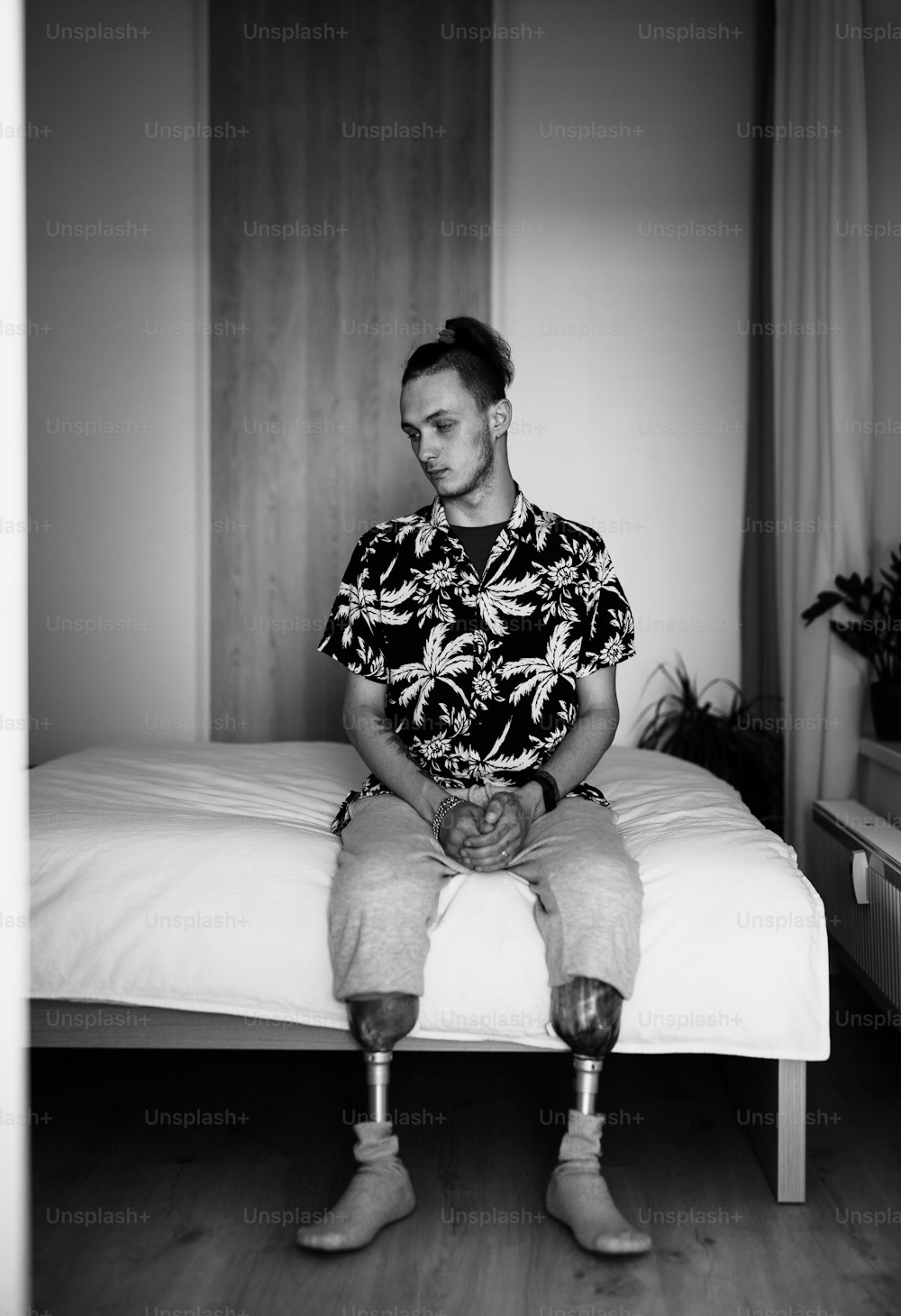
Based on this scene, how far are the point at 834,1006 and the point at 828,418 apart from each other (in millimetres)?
1390

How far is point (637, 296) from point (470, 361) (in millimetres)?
1869

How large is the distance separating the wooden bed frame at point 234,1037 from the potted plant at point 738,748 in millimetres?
1734

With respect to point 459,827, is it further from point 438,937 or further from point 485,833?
point 438,937

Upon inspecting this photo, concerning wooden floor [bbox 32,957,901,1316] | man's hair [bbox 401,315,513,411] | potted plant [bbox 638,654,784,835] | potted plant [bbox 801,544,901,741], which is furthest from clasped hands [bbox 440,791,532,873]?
potted plant [bbox 638,654,784,835]

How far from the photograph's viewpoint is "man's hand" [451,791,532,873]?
1.96 metres

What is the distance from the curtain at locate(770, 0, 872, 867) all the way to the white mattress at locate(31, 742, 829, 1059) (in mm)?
1009

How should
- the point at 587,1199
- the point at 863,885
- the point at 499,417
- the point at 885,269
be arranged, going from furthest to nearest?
the point at 885,269
the point at 863,885
the point at 499,417
the point at 587,1199

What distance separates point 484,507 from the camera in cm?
234

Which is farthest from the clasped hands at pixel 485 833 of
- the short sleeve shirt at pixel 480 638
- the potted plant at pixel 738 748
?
the potted plant at pixel 738 748

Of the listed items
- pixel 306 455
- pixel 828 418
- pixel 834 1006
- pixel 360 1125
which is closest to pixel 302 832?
pixel 360 1125

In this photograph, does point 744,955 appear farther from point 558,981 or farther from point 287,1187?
point 287,1187

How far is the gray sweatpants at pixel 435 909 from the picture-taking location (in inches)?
70.5

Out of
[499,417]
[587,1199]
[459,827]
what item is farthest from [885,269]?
[587,1199]

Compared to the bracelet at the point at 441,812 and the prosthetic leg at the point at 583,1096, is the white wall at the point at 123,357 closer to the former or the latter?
the bracelet at the point at 441,812
